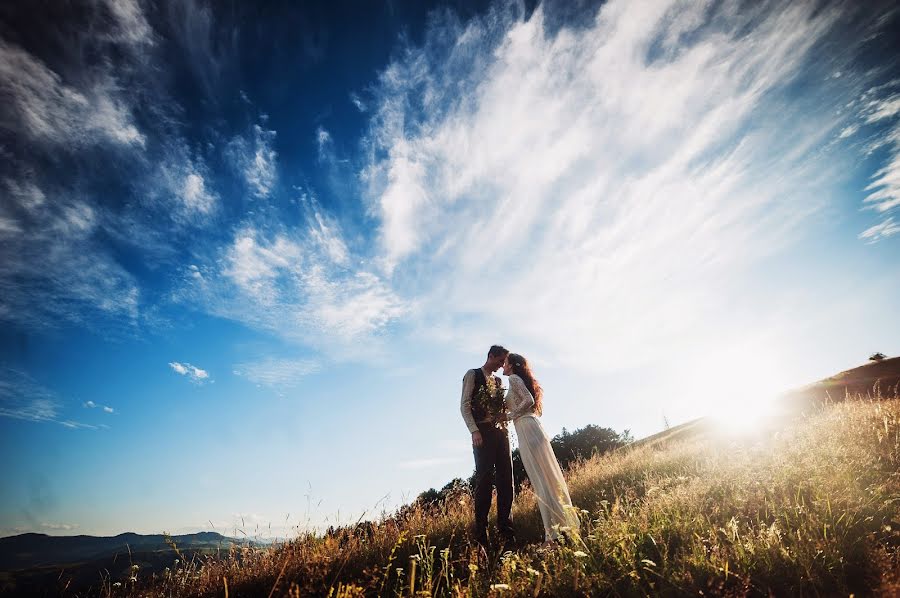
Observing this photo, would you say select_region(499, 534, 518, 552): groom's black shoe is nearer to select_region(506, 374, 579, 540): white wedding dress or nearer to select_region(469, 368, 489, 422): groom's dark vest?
select_region(506, 374, 579, 540): white wedding dress

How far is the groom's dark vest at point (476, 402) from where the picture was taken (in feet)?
17.9

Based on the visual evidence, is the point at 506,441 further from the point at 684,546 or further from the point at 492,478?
the point at 684,546

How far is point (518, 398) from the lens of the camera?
216 inches

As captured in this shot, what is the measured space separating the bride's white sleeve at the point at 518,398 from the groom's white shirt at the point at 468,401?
470 millimetres

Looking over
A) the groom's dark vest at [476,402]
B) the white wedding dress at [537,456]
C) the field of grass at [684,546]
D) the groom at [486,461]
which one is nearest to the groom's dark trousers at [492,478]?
the groom at [486,461]

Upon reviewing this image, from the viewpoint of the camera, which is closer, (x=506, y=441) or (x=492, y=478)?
(x=492, y=478)

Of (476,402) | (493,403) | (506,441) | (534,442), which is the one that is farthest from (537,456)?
(476,402)

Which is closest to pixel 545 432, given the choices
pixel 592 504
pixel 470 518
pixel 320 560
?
pixel 470 518

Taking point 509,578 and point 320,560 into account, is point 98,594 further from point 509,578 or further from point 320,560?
point 509,578

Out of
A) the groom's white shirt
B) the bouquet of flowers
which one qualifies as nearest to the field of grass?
the groom's white shirt

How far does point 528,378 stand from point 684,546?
106 inches

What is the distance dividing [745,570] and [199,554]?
18.0 ft

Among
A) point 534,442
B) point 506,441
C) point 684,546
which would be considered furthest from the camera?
point 506,441

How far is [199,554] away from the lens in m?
4.45
